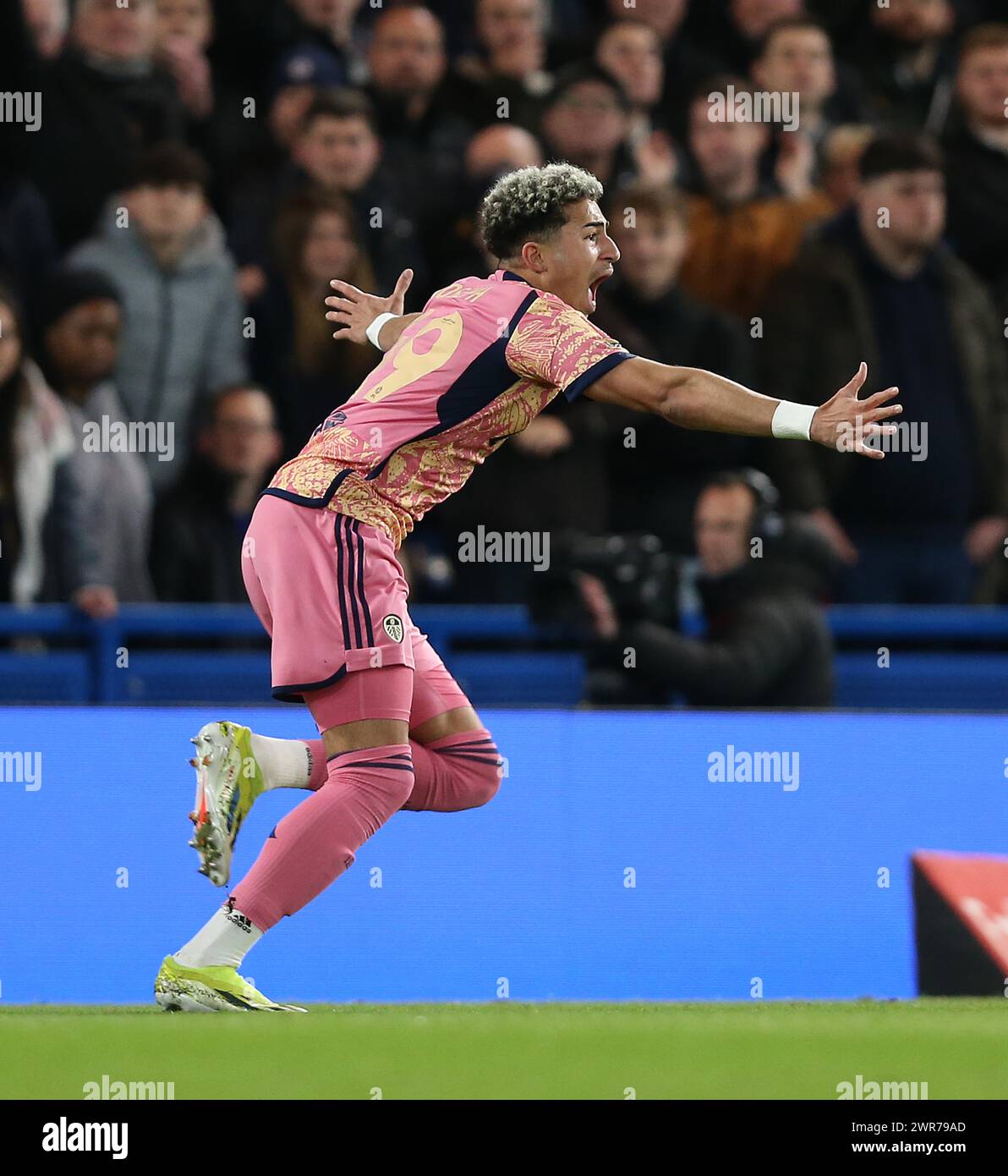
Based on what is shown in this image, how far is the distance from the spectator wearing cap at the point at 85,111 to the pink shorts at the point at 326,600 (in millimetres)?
4677

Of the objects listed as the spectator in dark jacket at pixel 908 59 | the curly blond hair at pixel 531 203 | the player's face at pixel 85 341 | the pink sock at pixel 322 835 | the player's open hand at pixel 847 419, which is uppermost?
the spectator in dark jacket at pixel 908 59

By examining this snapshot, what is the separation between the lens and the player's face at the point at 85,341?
945 cm

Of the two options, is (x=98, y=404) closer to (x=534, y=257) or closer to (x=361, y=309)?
(x=361, y=309)

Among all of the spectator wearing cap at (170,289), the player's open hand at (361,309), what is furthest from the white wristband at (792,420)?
the spectator wearing cap at (170,289)

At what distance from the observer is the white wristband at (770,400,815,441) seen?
206 inches

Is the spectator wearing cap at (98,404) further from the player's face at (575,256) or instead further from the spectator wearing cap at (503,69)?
the player's face at (575,256)

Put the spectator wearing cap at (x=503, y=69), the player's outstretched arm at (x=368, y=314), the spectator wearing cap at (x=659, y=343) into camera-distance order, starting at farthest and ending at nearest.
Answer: the spectator wearing cap at (x=503, y=69) < the spectator wearing cap at (x=659, y=343) < the player's outstretched arm at (x=368, y=314)

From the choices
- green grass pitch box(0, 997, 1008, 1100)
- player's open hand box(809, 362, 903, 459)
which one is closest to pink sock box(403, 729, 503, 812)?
green grass pitch box(0, 997, 1008, 1100)

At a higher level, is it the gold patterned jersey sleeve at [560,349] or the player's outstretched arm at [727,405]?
the gold patterned jersey sleeve at [560,349]

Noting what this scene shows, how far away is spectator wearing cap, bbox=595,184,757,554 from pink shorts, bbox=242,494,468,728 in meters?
3.66

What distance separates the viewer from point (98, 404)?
9.42 metres

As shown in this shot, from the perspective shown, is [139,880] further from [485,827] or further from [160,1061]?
[160,1061]

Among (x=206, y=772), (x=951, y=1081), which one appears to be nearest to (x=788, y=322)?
(x=206, y=772)

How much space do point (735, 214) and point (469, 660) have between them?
10.4ft
